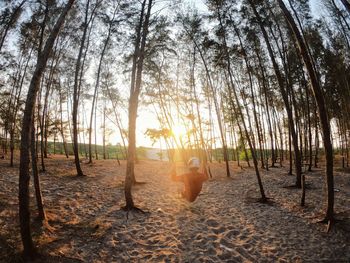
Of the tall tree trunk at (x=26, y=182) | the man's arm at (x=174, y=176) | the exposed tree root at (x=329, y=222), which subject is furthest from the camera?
the man's arm at (x=174, y=176)

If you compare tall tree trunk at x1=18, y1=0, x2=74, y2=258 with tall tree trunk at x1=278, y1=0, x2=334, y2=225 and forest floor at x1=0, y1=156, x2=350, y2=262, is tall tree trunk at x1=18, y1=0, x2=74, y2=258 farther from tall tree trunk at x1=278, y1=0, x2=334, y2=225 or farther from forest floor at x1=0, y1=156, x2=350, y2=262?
tall tree trunk at x1=278, y1=0, x2=334, y2=225

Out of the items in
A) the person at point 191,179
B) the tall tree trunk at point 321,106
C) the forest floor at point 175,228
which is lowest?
the forest floor at point 175,228

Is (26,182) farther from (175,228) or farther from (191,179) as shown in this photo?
(175,228)

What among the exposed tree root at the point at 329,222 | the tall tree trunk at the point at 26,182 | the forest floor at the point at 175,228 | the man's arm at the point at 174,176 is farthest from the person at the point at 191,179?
the exposed tree root at the point at 329,222

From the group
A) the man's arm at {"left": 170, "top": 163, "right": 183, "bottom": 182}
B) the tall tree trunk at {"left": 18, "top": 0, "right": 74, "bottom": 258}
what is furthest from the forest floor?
the man's arm at {"left": 170, "top": 163, "right": 183, "bottom": 182}

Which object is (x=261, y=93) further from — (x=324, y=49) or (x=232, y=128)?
(x=232, y=128)

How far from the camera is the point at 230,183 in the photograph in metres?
14.7

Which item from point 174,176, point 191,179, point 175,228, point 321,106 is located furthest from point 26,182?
point 321,106

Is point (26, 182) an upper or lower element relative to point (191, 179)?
upper

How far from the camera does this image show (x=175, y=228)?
702cm

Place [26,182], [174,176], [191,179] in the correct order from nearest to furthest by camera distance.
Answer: [26,182], [174,176], [191,179]

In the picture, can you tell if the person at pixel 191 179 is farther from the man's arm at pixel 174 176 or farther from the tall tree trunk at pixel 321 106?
the tall tree trunk at pixel 321 106

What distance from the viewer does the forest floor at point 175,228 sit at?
5.29 meters

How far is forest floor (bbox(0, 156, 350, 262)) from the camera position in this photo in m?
5.29
